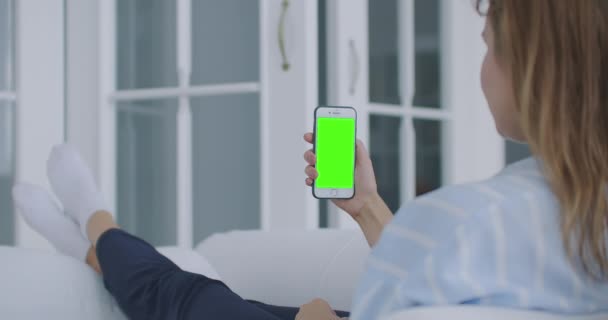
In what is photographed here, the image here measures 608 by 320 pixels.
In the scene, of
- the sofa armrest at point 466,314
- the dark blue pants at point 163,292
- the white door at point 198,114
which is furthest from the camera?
the white door at point 198,114

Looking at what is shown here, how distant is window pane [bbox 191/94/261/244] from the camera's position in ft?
7.30

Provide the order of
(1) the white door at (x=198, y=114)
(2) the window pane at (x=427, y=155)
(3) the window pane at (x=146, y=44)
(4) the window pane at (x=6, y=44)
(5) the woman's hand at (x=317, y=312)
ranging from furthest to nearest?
1. (2) the window pane at (x=427, y=155)
2. (3) the window pane at (x=146, y=44)
3. (4) the window pane at (x=6, y=44)
4. (1) the white door at (x=198, y=114)
5. (5) the woman's hand at (x=317, y=312)

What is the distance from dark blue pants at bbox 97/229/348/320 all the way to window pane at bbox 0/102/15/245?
0.96 meters

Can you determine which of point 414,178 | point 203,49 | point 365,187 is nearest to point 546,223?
point 365,187

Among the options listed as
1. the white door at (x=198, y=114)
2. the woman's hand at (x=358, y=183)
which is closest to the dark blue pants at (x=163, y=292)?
the woman's hand at (x=358, y=183)

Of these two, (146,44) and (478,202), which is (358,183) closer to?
(478,202)

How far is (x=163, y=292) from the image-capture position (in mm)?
1213

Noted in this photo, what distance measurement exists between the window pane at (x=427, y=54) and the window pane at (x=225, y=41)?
60 centimetres

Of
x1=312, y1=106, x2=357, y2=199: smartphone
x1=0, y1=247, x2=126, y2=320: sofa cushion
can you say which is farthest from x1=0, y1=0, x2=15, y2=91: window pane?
x1=312, y1=106, x2=357, y2=199: smartphone

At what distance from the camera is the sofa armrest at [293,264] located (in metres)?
1.32

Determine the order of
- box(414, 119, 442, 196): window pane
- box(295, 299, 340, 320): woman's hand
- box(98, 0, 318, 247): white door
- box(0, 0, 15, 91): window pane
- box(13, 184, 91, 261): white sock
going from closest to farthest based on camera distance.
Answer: box(295, 299, 340, 320): woman's hand → box(13, 184, 91, 261): white sock → box(98, 0, 318, 247): white door → box(0, 0, 15, 91): window pane → box(414, 119, 442, 196): window pane

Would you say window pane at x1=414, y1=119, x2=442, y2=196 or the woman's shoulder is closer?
the woman's shoulder

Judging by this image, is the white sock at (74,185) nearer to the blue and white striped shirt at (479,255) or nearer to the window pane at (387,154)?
the window pane at (387,154)

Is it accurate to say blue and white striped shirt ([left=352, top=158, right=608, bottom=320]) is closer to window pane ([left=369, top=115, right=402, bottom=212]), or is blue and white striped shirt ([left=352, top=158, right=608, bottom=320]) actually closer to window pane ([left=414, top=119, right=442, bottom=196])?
window pane ([left=369, top=115, right=402, bottom=212])
